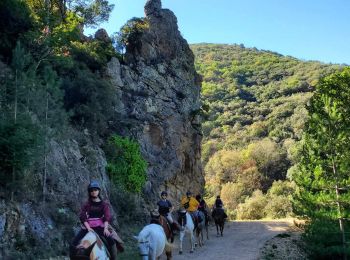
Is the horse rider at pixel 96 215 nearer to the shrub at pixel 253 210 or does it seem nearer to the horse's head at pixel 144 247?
the horse's head at pixel 144 247

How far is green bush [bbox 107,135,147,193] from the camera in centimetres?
2612

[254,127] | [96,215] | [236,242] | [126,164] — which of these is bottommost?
[236,242]

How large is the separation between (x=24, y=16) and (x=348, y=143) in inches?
691

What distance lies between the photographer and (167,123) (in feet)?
108

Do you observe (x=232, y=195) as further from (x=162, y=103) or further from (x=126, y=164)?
(x=126, y=164)

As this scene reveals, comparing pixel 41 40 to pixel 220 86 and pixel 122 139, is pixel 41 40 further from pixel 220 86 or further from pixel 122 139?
pixel 220 86

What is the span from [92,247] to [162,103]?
25.1 meters

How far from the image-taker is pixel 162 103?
3325cm

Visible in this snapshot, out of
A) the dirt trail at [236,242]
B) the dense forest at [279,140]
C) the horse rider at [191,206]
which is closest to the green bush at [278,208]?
the dense forest at [279,140]

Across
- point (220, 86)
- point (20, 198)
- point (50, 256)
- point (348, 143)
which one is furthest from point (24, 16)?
point (220, 86)

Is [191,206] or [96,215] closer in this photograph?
[96,215]

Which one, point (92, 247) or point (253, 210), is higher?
point (92, 247)

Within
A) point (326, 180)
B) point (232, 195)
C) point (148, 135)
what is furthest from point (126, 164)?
point (232, 195)

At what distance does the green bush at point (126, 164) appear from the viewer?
26123mm
